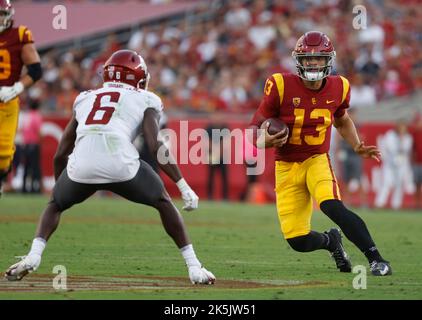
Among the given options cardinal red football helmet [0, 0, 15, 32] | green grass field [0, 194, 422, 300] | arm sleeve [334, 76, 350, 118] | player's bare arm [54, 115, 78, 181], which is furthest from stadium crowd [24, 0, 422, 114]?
player's bare arm [54, 115, 78, 181]

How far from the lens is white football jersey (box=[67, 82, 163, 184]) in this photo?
6664 millimetres

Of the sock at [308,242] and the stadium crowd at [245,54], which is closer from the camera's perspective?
the sock at [308,242]

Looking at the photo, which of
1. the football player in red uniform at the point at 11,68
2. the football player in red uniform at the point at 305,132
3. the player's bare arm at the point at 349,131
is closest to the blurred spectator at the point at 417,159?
the football player in red uniform at the point at 11,68

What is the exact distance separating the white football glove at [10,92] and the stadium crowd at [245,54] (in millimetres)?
8879

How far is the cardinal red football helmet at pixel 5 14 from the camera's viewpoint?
10.1 meters

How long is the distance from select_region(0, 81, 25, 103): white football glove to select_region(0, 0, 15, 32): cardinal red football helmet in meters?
0.63

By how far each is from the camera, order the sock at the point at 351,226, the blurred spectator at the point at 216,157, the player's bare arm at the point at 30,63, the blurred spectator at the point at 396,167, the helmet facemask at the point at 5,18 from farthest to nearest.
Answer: the blurred spectator at the point at 396,167
the blurred spectator at the point at 216,157
the player's bare arm at the point at 30,63
the helmet facemask at the point at 5,18
the sock at the point at 351,226

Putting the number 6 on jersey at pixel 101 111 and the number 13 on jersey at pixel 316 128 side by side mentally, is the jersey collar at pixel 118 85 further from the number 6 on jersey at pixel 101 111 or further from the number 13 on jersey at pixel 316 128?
the number 13 on jersey at pixel 316 128

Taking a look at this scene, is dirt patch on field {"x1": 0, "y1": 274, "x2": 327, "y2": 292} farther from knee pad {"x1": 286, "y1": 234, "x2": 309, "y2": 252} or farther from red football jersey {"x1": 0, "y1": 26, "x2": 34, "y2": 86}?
red football jersey {"x1": 0, "y1": 26, "x2": 34, "y2": 86}

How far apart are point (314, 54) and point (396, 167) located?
10.5 metres

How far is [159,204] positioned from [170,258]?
6.60 ft

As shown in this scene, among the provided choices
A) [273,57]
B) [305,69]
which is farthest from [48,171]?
[305,69]

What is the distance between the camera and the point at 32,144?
60.0ft

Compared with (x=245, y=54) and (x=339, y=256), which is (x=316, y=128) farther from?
(x=245, y=54)
